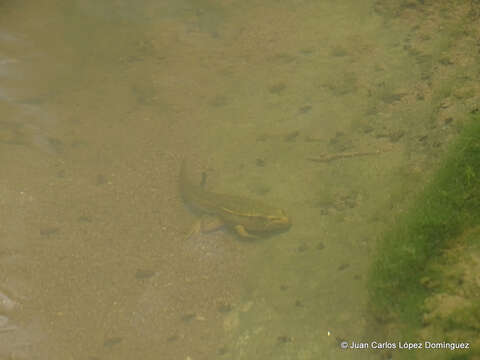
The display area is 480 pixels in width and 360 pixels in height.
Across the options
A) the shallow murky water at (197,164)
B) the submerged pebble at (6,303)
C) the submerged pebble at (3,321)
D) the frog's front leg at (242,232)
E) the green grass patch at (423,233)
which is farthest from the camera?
the frog's front leg at (242,232)

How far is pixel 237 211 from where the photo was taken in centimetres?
538

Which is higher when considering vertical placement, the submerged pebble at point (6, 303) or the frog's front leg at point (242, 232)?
the frog's front leg at point (242, 232)

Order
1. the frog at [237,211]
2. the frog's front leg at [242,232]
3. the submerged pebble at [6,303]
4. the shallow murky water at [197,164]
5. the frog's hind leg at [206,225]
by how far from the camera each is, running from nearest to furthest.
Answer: the shallow murky water at [197,164] → the submerged pebble at [6,303] → the frog at [237,211] → the frog's front leg at [242,232] → the frog's hind leg at [206,225]

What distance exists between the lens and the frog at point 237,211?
16.6 feet

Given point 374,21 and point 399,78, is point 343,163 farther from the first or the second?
point 374,21

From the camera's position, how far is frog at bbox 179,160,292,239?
16.6ft

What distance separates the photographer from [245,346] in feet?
12.7

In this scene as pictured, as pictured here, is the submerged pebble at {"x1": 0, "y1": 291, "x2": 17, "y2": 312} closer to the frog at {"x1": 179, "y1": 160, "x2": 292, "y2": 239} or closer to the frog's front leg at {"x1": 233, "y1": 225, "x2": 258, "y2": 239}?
the frog at {"x1": 179, "y1": 160, "x2": 292, "y2": 239}

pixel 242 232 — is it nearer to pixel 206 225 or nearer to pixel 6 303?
pixel 206 225

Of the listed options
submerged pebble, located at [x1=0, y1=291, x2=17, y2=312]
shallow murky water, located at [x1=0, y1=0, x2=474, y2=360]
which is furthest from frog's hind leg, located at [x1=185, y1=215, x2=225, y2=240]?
submerged pebble, located at [x1=0, y1=291, x2=17, y2=312]

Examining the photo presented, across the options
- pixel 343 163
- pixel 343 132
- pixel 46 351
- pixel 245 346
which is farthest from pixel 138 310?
pixel 343 132

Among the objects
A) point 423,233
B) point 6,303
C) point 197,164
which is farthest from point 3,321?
point 423,233

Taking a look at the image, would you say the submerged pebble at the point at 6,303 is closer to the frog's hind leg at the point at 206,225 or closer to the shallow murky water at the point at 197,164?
the shallow murky water at the point at 197,164

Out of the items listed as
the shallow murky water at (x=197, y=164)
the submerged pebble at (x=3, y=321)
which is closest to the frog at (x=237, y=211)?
the shallow murky water at (x=197, y=164)
